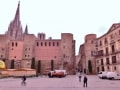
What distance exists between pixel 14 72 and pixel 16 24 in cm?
6192

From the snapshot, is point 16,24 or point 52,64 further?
→ point 16,24

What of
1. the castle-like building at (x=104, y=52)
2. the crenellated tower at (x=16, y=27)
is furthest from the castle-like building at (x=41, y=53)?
the crenellated tower at (x=16, y=27)

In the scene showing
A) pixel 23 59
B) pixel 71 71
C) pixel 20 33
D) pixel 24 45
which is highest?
pixel 20 33

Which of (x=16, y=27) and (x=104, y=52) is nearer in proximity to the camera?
(x=104, y=52)

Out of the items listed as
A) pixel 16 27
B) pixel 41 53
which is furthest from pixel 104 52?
pixel 16 27

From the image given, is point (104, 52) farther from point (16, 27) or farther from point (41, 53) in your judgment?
point (16, 27)

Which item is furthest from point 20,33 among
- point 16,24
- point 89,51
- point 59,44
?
point 89,51

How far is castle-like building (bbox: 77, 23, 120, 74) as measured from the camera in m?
51.8

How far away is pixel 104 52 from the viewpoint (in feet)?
192

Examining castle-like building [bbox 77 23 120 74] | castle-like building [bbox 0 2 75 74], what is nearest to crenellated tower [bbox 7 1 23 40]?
castle-like building [bbox 0 2 75 74]

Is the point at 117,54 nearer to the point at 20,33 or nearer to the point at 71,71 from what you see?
the point at 71,71

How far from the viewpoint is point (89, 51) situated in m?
73.0

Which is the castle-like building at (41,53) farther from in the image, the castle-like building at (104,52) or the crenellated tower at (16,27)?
the crenellated tower at (16,27)

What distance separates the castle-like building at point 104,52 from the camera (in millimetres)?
51756
